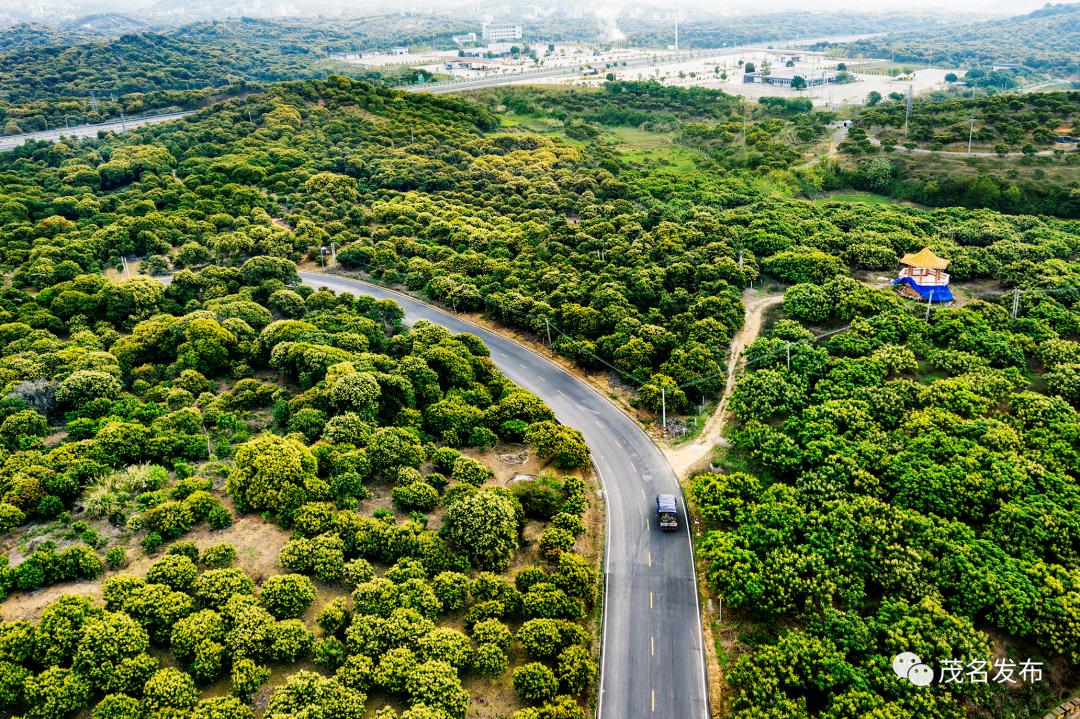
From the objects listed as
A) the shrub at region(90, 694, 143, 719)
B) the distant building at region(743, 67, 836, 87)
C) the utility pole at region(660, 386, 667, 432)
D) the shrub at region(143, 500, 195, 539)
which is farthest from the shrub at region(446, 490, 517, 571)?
the distant building at region(743, 67, 836, 87)

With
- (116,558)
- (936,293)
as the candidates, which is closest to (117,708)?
(116,558)

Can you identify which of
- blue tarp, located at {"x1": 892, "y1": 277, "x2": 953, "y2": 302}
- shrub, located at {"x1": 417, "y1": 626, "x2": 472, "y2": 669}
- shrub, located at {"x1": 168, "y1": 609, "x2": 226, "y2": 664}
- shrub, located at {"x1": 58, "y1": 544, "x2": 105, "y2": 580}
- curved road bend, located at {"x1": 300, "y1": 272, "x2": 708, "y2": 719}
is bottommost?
curved road bend, located at {"x1": 300, "y1": 272, "x2": 708, "y2": 719}

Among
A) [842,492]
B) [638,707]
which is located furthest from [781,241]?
[638,707]

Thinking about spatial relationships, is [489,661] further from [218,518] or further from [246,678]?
[218,518]

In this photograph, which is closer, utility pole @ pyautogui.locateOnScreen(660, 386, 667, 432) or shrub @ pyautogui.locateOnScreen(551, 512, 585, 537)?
shrub @ pyautogui.locateOnScreen(551, 512, 585, 537)

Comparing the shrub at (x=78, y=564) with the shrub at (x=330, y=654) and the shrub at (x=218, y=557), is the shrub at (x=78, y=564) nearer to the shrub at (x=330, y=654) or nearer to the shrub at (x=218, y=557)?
the shrub at (x=218, y=557)

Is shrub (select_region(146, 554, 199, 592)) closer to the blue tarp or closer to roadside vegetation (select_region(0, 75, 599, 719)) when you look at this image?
roadside vegetation (select_region(0, 75, 599, 719))

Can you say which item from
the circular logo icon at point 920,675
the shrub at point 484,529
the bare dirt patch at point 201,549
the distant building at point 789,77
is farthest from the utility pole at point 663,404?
the distant building at point 789,77

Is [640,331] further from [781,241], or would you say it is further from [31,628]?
[31,628]
